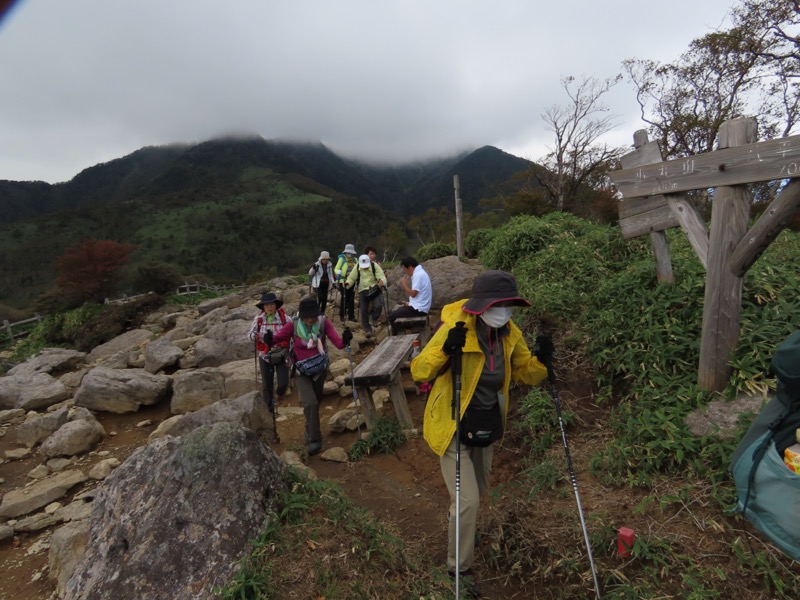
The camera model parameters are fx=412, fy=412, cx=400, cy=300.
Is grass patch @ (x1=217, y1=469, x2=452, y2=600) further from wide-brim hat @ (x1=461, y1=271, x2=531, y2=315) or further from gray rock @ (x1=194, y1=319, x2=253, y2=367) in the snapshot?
gray rock @ (x1=194, y1=319, x2=253, y2=367)

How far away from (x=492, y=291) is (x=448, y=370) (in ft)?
2.18

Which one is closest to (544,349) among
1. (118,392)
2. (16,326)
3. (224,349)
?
(118,392)

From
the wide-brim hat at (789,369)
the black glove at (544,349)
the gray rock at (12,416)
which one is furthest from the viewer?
the gray rock at (12,416)

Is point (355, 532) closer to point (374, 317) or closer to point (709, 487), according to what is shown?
point (709, 487)

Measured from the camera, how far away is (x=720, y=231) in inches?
135

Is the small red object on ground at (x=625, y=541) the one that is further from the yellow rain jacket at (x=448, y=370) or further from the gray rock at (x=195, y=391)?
the gray rock at (x=195, y=391)

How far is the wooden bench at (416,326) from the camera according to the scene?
7.37 metres

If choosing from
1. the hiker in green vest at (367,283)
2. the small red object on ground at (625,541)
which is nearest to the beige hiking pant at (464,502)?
the small red object on ground at (625,541)

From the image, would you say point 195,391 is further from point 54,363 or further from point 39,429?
point 54,363

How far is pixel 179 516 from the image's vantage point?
2645mm

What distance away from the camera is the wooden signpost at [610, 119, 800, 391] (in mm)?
3021

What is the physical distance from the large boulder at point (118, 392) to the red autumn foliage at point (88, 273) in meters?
20.2

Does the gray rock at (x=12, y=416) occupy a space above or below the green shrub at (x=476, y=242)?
below

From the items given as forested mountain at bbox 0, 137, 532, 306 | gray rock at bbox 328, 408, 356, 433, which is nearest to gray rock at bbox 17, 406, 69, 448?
gray rock at bbox 328, 408, 356, 433
